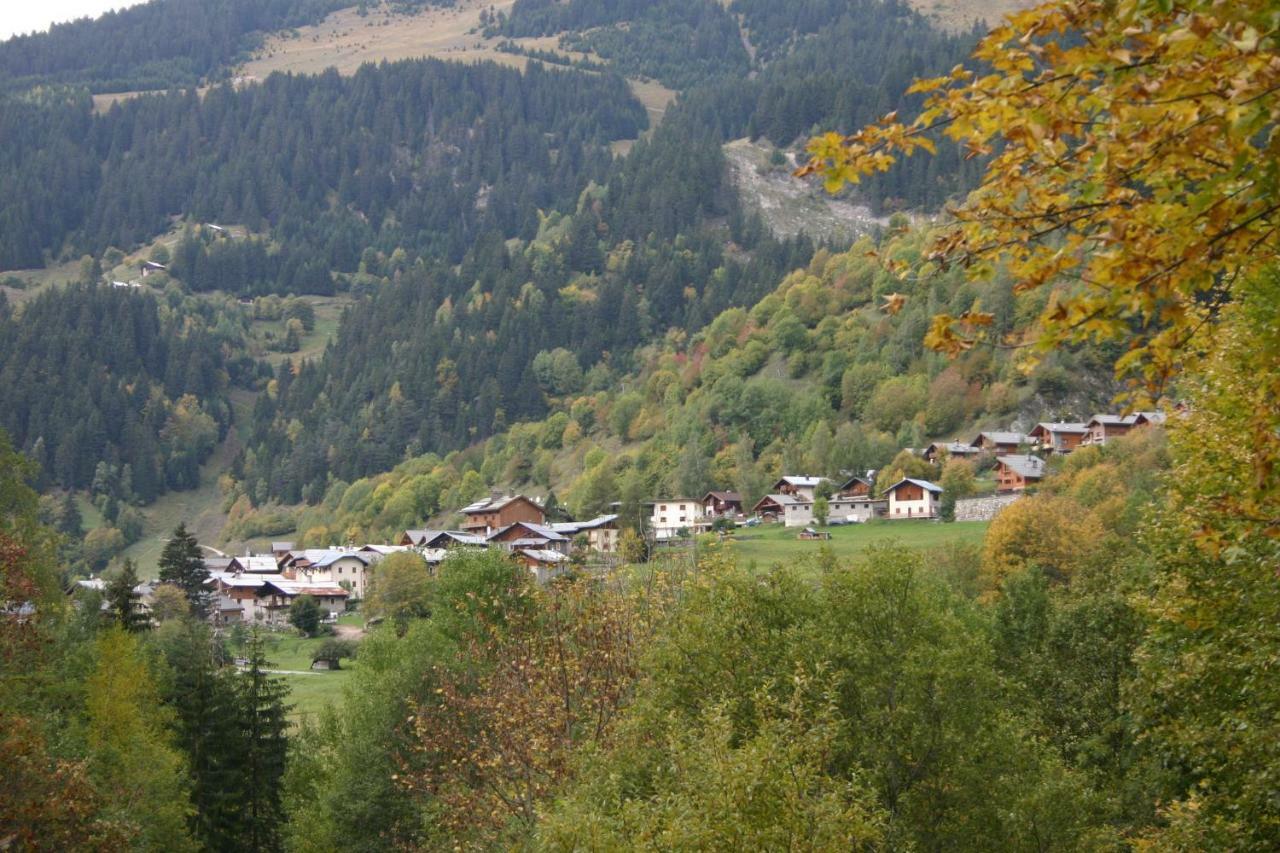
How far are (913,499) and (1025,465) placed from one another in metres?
9.92

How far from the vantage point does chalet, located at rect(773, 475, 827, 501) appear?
128750 millimetres

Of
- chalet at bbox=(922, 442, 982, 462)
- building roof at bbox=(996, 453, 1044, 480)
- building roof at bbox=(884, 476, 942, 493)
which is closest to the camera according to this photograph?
building roof at bbox=(996, 453, 1044, 480)

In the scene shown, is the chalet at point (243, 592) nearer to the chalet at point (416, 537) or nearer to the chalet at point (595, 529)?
the chalet at point (416, 537)

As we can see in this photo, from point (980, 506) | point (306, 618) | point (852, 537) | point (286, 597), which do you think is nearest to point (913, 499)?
point (980, 506)

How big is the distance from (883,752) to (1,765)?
17.7 meters

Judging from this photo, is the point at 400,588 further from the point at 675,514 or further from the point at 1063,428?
the point at 1063,428

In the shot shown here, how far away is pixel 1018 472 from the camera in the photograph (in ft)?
363

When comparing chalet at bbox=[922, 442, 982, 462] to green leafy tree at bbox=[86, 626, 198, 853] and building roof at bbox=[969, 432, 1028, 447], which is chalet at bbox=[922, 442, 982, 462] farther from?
green leafy tree at bbox=[86, 626, 198, 853]

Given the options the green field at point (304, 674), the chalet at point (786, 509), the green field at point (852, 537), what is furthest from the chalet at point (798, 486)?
the green field at point (304, 674)

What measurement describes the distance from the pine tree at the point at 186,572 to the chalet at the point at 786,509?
52099 mm

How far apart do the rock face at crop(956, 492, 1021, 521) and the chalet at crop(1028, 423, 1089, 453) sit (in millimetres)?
16722

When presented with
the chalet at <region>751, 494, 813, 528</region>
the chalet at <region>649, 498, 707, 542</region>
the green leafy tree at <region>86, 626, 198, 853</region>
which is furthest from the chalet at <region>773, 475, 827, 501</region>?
the green leafy tree at <region>86, 626, 198, 853</region>

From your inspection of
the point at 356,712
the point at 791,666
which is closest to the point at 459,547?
the point at 356,712

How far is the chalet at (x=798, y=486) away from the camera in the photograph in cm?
12875
